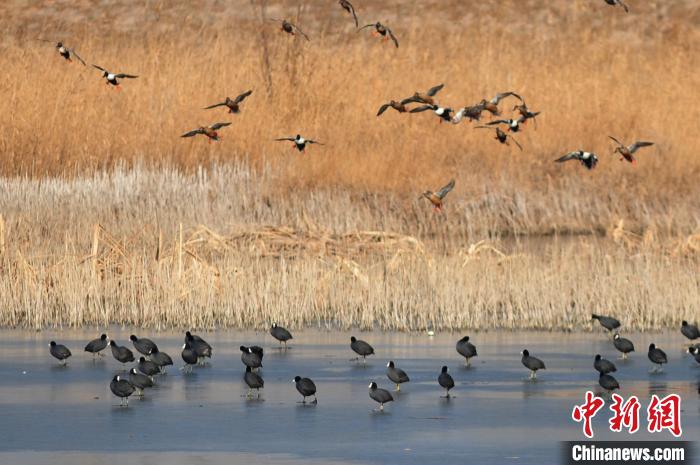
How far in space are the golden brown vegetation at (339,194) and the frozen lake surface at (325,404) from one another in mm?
1020

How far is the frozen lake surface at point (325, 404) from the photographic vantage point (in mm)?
10719

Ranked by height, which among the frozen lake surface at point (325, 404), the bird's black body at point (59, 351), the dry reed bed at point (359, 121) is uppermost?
the dry reed bed at point (359, 121)

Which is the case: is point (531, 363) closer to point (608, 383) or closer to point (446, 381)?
point (608, 383)

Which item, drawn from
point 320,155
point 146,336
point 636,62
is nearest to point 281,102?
point 320,155

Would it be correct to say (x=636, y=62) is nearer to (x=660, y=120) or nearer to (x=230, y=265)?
(x=660, y=120)

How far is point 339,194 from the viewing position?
971 inches

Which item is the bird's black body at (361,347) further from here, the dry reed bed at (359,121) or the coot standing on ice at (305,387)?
the dry reed bed at (359,121)

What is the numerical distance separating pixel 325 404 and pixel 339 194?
12.1 meters

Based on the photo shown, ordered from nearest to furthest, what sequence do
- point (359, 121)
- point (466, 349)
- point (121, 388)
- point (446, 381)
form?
1. point (121, 388)
2. point (446, 381)
3. point (466, 349)
4. point (359, 121)

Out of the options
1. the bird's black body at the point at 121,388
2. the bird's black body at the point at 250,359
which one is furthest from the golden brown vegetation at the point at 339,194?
the bird's black body at the point at 121,388

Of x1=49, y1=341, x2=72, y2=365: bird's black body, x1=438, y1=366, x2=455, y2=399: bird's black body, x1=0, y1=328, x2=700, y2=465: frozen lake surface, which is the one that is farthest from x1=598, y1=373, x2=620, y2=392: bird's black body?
x1=49, y1=341, x2=72, y2=365: bird's black body

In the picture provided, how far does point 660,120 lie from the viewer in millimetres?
27000

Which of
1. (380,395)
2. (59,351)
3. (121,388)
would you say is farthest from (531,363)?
(59,351)

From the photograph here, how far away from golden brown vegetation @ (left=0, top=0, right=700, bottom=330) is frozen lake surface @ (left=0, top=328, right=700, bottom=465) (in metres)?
1.02
